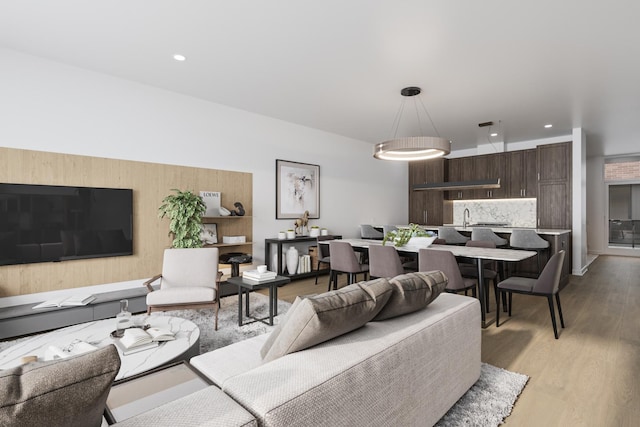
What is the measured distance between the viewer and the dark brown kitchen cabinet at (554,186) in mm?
6062

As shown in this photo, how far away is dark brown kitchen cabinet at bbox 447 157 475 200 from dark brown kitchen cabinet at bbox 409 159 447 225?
19 cm

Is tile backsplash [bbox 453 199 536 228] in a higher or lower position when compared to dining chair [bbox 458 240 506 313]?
higher

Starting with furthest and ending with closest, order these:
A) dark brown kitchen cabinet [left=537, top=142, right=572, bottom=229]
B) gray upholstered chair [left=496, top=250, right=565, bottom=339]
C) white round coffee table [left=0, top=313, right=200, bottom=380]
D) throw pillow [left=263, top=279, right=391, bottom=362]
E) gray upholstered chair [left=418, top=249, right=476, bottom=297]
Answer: dark brown kitchen cabinet [left=537, top=142, right=572, bottom=229]
gray upholstered chair [left=418, top=249, right=476, bottom=297]
gray upholstered chair [left=496, top=250, right=565, bottom=339]
white round coffee table [left=0, top=313, right=200, bottom=380]
throw pillow [left=263, top=279, right=391, bottom=362]

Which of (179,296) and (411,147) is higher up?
(411,147)

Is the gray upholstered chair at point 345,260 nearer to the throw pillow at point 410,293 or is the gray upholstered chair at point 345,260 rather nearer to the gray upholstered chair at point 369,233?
the throw pillow at point 410,293

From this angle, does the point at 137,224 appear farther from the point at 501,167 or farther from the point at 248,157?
the point at 501,167

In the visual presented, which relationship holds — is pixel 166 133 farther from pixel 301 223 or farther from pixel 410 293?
pixel 410 293

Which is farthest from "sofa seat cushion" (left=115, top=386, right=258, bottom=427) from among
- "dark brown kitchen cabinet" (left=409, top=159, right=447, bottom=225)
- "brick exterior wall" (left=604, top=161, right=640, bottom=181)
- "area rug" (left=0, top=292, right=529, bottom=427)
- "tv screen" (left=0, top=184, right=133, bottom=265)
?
"brick exterior wall" (left=604, top=161, right=640, bottom=181)

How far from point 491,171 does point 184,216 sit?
6326mm

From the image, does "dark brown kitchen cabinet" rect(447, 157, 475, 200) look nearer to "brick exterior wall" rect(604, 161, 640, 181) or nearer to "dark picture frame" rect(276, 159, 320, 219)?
"dark picture frame" rect(276, 159, 320, 219)

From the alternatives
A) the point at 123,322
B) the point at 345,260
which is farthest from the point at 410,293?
the point at 345,260

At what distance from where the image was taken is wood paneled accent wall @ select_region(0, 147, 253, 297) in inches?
133

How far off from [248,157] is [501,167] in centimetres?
534

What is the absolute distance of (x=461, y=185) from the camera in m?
6.82
